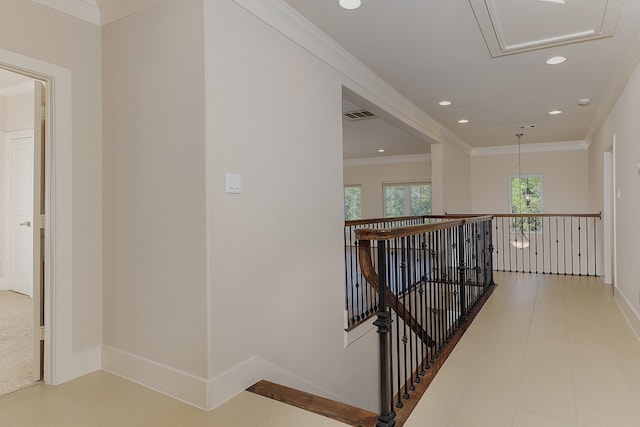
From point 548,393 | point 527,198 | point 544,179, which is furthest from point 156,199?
point 544,179

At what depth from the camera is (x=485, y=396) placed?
7.79ft

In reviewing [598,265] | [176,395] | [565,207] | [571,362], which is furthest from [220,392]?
[565,207]

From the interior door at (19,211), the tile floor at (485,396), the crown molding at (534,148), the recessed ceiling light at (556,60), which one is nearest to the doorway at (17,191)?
the interior door at (19,211)

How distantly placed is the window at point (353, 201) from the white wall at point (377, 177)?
123mm

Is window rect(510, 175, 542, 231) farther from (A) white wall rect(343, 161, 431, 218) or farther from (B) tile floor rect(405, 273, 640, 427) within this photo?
(B) tile floor rect(405, 273, 640, 427)

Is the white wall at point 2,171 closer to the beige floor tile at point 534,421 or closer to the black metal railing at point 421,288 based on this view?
the black metal railing at point 421,288

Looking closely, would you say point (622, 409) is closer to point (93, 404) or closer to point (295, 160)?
point (295, 160)

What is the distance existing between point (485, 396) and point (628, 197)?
2.94 meters

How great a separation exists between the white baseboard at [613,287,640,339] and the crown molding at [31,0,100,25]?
502 centimetres

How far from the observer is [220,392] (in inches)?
87.5

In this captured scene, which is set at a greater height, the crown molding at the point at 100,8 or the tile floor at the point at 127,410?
the crown molding at the point at 100,8

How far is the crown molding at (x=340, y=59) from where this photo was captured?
8.73 feet

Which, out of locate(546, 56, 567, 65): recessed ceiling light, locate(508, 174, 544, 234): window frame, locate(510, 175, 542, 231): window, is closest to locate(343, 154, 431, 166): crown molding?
locate(508, 174, 544, 234): window frame

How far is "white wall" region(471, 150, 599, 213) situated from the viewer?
27.6ft
